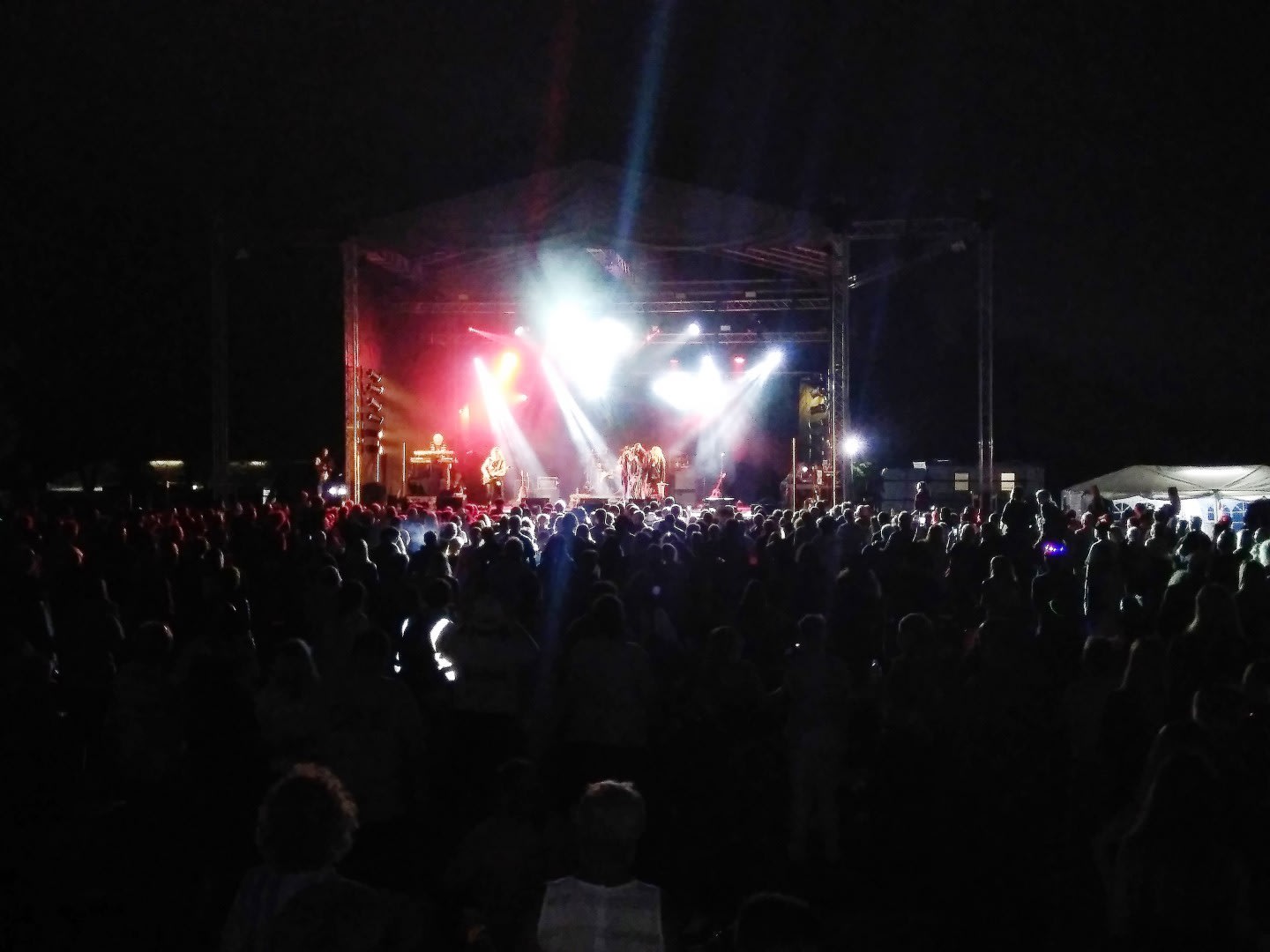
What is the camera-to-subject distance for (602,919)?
254cm

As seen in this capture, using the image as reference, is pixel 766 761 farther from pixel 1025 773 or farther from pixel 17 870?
pixel 17 870

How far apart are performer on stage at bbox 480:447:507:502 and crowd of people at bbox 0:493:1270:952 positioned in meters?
17.2

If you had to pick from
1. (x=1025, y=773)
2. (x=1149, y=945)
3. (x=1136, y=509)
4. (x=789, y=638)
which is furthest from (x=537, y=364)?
(x=1149, y=945)

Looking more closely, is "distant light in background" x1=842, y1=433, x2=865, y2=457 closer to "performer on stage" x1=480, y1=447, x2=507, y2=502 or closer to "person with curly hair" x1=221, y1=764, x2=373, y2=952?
"performer on stage" x1=480, y1=447, x2=507, y2=502

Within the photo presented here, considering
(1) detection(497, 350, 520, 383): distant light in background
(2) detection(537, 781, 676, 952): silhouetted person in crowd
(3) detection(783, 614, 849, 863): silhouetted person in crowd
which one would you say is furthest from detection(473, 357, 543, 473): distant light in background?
(2) detection(537, 781, 676, 952): silhouetted person in crowd

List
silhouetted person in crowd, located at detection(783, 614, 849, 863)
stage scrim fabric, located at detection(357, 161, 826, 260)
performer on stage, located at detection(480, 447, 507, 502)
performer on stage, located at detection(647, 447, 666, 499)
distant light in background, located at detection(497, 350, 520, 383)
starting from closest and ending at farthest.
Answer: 1. silhouetted person in crowd, located at detection(783, 614, 849, 863)
2. stage scrim fabric, located at detection(357, 161, 826, 260)
3. performer on stage, located at detection(480, 447, 507, 502)
4. performer on stage, located at detection(647, 447, 666, 499)
5. distant light in background, located at detection(497, 350, 520, 383)

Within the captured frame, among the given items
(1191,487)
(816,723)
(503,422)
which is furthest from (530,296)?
(816,723)

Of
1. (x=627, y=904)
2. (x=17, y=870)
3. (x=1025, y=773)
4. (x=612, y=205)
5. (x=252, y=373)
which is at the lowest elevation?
(x=17, y=870)

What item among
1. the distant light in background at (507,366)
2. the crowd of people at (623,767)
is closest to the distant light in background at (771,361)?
the distant light in background at (507,366)

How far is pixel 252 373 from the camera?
2550cm

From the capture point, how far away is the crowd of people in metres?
2.77

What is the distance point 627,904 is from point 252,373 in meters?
24.6

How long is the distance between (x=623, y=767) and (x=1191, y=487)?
55.8 feet

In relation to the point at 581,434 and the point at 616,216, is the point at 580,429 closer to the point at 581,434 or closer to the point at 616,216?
the point at 581,434
